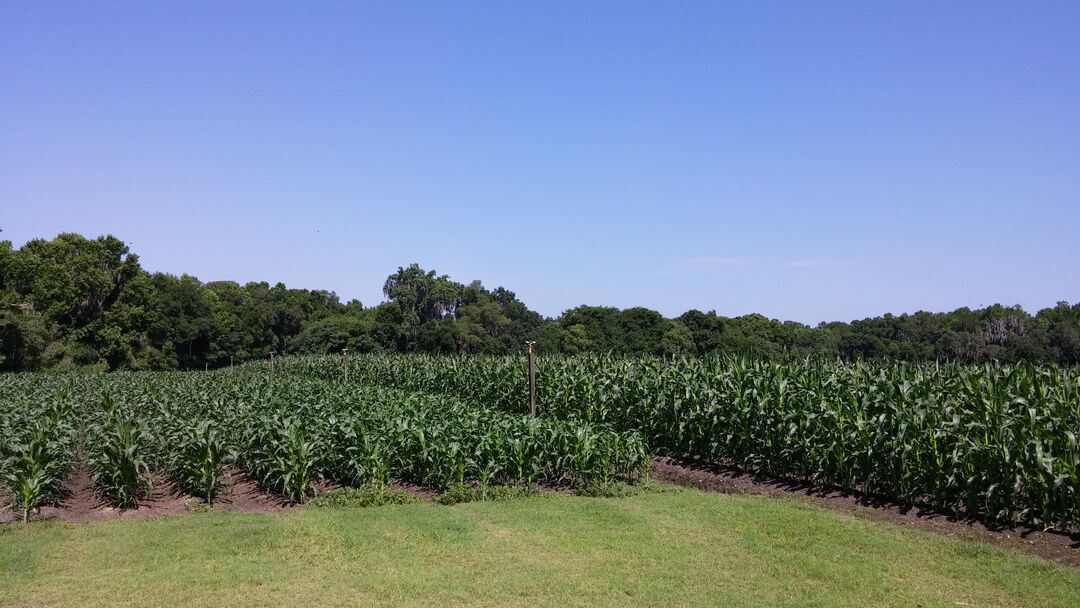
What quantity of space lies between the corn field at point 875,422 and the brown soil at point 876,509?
227 mm

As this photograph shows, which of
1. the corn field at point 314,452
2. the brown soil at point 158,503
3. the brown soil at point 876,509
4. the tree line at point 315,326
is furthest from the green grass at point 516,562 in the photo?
the tree line at point 315,326

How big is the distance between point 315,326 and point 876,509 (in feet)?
233

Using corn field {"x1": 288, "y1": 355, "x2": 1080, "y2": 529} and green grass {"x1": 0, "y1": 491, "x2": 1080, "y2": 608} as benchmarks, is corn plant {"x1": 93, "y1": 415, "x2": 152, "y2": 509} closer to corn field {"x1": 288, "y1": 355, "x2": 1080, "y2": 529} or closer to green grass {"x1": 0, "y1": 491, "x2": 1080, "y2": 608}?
green grass {"x1": 0, "y1": 491, "x2": 1080, "y2": 608}

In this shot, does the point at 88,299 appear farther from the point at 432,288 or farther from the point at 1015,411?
the point at 1015,411

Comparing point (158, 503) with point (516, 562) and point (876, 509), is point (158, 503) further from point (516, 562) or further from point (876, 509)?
point (876, 509)

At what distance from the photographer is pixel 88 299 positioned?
60.2m

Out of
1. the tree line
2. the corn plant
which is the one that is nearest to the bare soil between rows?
the corn plant

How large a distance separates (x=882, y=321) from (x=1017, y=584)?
7780cm

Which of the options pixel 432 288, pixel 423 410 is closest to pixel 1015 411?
pixel 423 410

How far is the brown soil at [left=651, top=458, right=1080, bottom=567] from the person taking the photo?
777 cm

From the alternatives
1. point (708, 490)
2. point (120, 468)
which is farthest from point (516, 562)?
point (120, 468)

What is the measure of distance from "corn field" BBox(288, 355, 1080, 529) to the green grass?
121cm

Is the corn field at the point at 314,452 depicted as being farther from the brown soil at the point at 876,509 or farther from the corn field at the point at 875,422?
the corn field at the point at 875,422

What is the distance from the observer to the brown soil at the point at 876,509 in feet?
25.5
